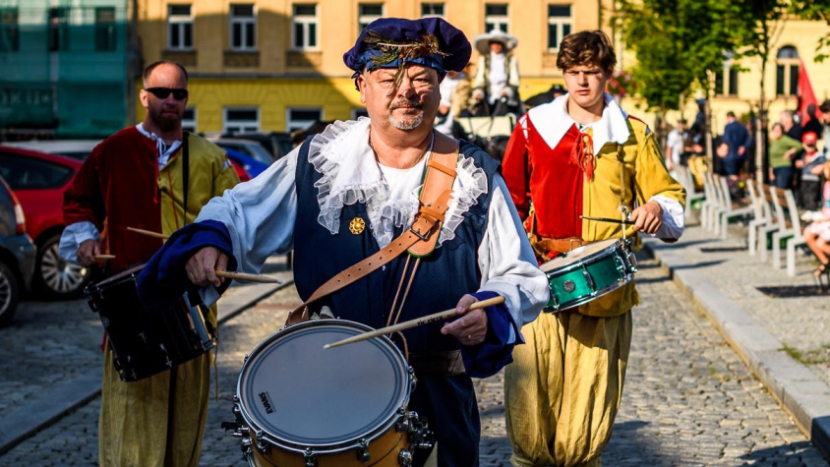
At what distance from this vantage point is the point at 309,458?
129 inches

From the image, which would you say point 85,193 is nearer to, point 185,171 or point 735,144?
point 185,171

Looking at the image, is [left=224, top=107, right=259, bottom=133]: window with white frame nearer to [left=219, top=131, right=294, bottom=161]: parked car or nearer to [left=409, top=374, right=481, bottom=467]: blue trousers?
[left=219, top=131, right=294, bottom=161]: parked car

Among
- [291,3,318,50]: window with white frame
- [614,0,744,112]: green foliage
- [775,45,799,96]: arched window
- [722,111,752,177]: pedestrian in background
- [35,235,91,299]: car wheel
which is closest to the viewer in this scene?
[35,235,91,299]: car wheel

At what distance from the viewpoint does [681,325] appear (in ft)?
38.4

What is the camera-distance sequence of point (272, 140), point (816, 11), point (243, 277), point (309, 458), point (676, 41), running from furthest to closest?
point (676, 41)
point (272, 140)
point (816, 11)
point (243, 277)
point (309, 458)

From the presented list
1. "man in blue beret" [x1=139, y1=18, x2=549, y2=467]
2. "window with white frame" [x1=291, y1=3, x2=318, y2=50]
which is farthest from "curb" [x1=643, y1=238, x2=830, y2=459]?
"window with white frame" [x1=291, y1=3, x2=318, y2=50]

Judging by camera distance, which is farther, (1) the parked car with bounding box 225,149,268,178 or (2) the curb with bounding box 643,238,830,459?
(1) the parked car with bounding box 225,149,268,178

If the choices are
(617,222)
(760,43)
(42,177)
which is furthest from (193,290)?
(760,43)

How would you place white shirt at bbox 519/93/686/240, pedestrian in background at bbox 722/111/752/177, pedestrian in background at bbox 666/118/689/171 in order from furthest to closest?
1. pedestrian in background at bbox 666/118/689/171
2. pedestrian in background at bbox 722/111/752/177
3. white shirt at bbox 519/93/686/240

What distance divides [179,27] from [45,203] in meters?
37.0

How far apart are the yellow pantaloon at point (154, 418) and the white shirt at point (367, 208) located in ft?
5.94

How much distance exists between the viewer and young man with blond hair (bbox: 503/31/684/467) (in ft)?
19.0

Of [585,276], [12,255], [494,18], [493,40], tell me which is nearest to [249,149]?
[493,40]

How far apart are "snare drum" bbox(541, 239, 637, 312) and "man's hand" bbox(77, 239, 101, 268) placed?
191 centimetres
